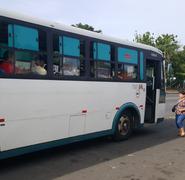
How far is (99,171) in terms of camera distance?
7.55 m

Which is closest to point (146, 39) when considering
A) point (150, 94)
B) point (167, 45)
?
point (167, 45)

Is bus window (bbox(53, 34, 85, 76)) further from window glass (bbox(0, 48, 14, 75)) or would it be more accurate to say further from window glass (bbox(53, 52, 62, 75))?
window glass (bbox(0, 48, 14, 75))

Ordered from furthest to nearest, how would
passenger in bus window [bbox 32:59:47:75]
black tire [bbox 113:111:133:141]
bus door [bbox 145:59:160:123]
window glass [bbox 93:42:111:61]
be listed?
bus door [bbox 145:59:160:123] < black tire [bbox 113:111:133:141] < window glass [bbox 93:42:111:61] < passenger in bus window [bbox 32:59:47:75]

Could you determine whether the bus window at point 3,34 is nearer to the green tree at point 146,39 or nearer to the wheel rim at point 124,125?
the wheel rim at point 124,125

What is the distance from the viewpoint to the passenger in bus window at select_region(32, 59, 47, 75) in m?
7.79

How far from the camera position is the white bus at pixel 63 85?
285 inches

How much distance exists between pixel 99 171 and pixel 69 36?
3040 mm

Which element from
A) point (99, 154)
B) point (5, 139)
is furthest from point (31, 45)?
point (99, 154)

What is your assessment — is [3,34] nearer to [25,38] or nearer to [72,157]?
[25,38]

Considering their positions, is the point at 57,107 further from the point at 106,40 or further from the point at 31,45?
the point at 106,40

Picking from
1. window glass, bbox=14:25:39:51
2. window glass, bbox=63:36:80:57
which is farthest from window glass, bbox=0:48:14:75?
window glass, bbox=63:36:80:57

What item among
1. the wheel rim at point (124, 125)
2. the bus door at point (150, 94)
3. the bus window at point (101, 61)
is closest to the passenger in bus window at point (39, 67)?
the bus window at point (101, 61)

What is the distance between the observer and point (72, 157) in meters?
8.80

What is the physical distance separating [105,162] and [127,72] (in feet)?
11.2
